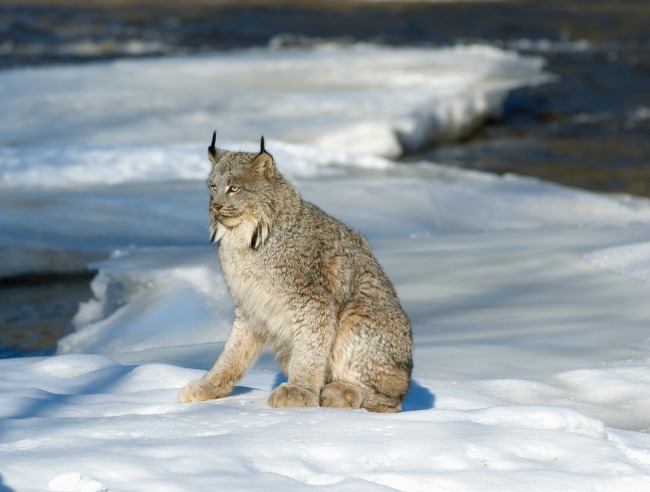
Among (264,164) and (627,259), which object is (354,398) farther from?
(627,259)

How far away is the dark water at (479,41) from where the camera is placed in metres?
11.5

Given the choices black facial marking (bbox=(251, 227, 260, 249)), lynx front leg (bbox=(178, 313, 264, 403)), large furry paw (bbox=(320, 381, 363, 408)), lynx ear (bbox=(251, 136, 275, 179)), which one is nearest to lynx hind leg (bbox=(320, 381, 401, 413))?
large furry paw (bbox=(320, 381, 363, 408))

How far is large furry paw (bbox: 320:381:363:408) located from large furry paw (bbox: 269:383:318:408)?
45 millimetres

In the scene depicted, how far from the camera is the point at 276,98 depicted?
1325cm

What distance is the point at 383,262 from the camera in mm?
7078

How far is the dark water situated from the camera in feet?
37.8

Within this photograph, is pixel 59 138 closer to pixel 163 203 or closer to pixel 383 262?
pixel 163 203

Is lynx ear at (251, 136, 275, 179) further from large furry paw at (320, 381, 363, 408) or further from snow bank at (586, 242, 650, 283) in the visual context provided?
snow bank at (586, 242, 650, 283)

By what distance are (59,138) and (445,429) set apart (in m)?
8.97

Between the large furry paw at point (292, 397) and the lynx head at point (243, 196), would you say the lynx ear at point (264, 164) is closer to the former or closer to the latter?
the lynx head at point (243, 196)

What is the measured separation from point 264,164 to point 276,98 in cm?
955

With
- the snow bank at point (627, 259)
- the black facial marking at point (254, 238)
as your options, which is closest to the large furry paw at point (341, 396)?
the black facial marking at point (254, 238)

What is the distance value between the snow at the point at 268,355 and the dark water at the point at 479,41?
1.90ft

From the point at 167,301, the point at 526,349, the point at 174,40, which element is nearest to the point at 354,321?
the point at 526,349
